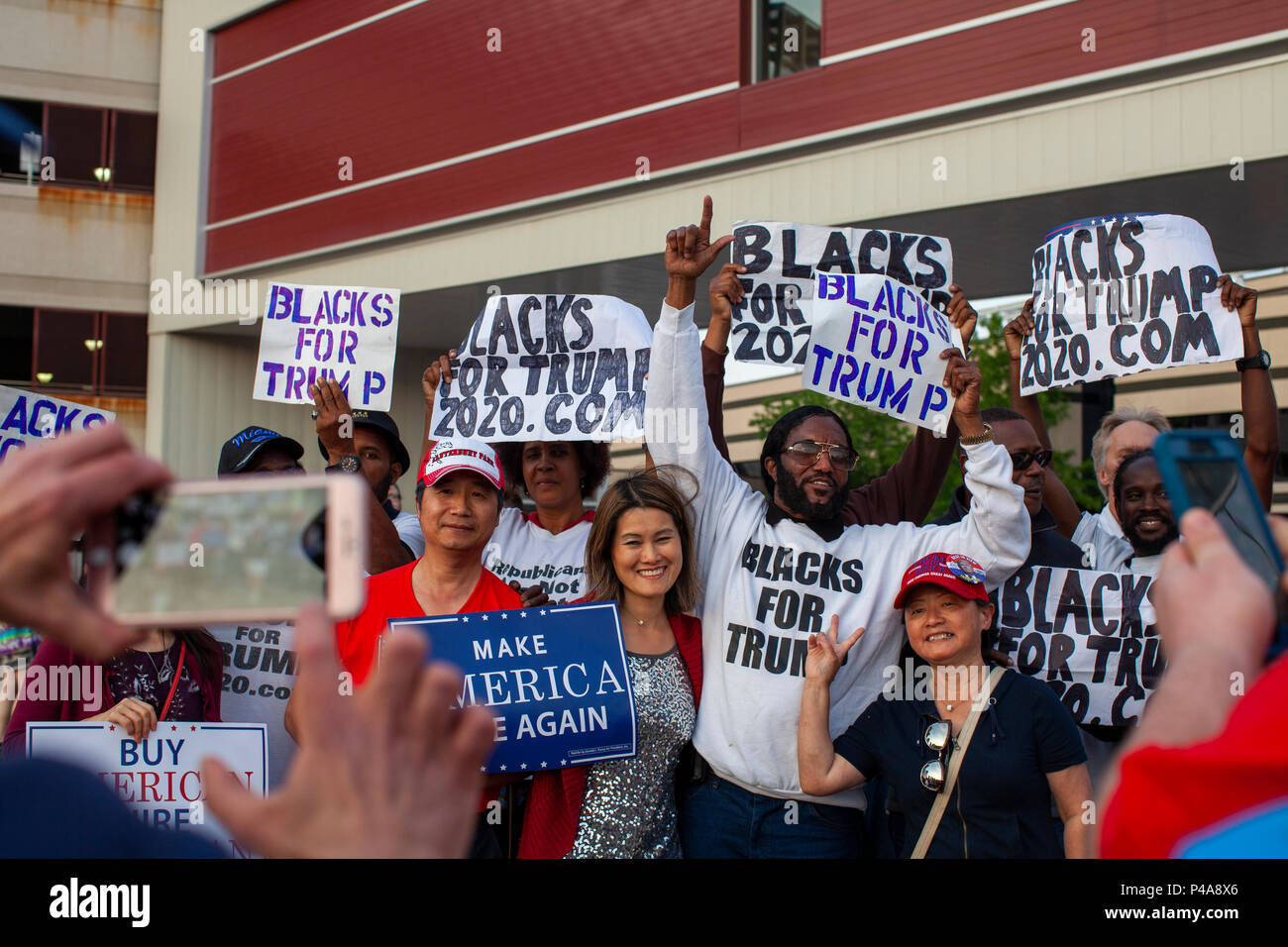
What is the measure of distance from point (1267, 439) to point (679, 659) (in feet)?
8.09

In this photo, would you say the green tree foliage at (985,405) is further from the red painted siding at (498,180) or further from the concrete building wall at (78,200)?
the concrete building wall at (78,200)

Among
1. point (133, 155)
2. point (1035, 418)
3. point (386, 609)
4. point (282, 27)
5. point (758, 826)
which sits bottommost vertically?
point (758, 826)

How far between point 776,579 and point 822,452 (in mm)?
483

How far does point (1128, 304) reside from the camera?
5.17 metres

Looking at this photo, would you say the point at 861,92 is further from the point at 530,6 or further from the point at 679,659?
the point at 679,659

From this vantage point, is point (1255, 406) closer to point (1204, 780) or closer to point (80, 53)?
point (1204, 780)

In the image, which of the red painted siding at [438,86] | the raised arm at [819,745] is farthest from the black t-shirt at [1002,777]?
the red painted siding at [438,86]

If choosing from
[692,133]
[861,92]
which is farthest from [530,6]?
[861,92]

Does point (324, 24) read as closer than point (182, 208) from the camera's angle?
Yes

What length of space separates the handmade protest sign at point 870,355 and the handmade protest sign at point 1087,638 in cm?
83

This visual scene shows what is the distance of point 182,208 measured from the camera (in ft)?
68.2

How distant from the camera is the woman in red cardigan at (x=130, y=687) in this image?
362cm

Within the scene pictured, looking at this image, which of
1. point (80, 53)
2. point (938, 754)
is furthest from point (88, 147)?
point (938, 754)

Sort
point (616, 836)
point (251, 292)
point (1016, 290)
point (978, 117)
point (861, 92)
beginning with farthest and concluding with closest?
point (251, 292) → point (1016, 290) → point (861, 92) → point (978, 117) → point (616, 836)
